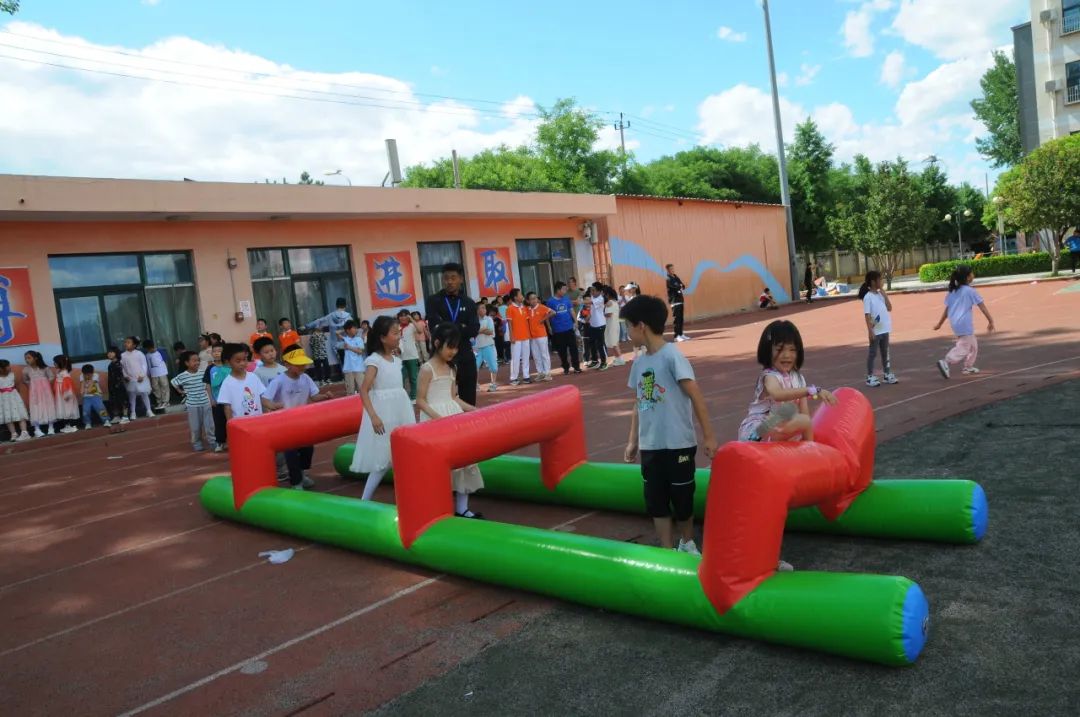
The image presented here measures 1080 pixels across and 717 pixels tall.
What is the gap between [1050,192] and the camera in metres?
28.9

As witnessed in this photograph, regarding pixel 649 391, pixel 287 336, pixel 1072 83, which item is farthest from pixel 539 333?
pixel 1072 83

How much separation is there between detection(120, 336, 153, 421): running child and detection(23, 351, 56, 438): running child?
1185 millimetres

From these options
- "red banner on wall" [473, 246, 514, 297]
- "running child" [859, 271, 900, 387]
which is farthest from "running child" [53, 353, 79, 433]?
"running child" [859, 271, 900, 387]

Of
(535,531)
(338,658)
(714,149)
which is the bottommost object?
(338,658)

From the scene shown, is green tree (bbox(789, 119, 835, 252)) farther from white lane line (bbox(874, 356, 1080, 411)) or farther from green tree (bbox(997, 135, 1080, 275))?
white lane line (bbox(874, 356, 1080, 411))

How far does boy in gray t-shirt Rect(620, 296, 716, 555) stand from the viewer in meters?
4.57

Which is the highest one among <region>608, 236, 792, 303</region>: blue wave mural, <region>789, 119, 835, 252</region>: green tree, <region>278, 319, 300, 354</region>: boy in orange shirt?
<region>789, 119, 835, 252</region>: green tree

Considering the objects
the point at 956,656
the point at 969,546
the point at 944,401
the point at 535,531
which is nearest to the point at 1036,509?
the point at 969,546

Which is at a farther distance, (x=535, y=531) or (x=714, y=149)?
(x=714, y=149)

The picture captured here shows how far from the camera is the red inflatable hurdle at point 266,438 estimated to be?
6.73m

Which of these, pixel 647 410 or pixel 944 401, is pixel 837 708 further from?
pixel 944 401

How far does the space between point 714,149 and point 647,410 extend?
48034 mm

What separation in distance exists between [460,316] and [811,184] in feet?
139

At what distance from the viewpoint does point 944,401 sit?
857cm
